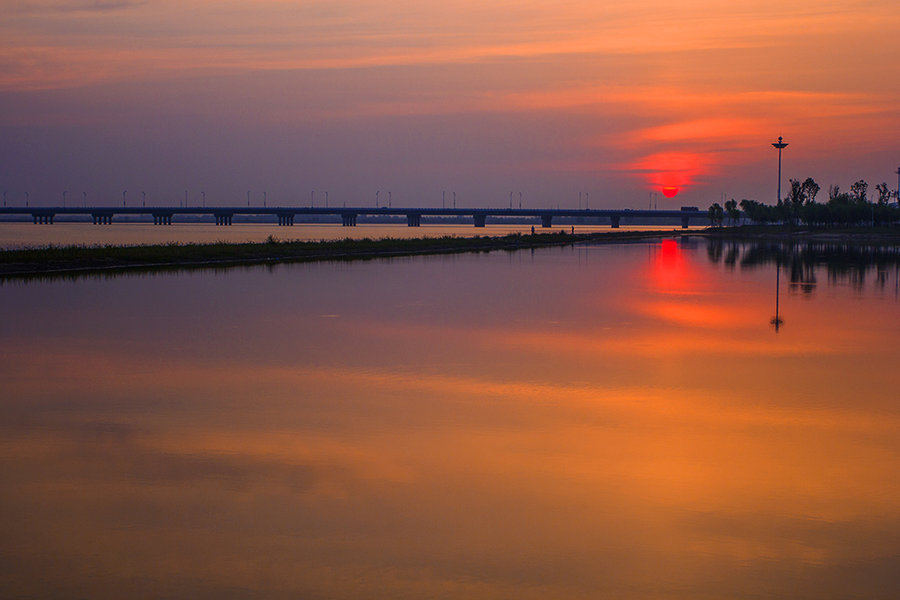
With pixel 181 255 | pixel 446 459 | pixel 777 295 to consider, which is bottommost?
pixel 446 459

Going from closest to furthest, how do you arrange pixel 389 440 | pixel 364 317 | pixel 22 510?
pixel 22 510
pixel 389 440
pixel 364 317

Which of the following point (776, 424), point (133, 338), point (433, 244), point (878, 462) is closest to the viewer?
point (878, 462)

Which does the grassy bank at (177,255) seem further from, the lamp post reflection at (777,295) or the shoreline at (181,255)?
the lamp post reflection at (777,295)

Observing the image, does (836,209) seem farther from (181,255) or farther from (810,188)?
(181,255)

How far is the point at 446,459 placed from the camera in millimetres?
10438

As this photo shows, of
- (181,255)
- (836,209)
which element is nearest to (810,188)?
(836,209)

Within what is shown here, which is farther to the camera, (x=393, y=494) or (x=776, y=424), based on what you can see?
(x=776, y=424)

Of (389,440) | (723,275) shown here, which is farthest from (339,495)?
(723,275)

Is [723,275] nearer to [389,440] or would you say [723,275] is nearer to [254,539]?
[389,440]

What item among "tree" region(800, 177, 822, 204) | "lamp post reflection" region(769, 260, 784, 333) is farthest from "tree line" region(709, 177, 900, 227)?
"lamp post reflection" region(769, 260, 784, 333)

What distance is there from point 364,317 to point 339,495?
15.1m

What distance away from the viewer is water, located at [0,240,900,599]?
7.32 meters

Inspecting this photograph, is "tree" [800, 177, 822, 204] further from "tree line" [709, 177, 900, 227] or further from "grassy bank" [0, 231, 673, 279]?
"grassy bank" [0, 231, 673, 279]

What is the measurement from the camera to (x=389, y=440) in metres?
11.3
